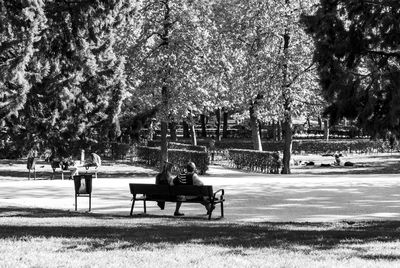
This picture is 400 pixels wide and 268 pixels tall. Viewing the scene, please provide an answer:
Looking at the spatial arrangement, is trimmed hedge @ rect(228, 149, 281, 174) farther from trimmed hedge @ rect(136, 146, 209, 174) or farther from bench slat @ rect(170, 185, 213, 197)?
bench slat @ rect(170, 185, 213, 197)

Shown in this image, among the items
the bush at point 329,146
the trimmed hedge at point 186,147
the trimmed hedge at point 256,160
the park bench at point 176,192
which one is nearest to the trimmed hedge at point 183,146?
the trimmed hedge at point 186,147

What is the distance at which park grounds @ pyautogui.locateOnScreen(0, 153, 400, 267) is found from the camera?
7.86m

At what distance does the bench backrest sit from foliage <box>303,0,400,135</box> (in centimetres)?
345

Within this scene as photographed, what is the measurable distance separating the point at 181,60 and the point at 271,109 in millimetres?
6548

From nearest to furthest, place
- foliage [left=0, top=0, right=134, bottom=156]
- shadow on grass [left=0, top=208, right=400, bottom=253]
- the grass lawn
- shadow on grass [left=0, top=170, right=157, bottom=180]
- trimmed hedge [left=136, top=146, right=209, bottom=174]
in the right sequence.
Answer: the grass lawn, shadow on grass [left=0, top=208, right=400, bottom=253], foliage [left=0, top=0, right=134, bottom=156], shadow on grass [left=0, top=170, right=157, bottom=180], trimmed hedge [left=136, top=146, right=209, bottom=174]

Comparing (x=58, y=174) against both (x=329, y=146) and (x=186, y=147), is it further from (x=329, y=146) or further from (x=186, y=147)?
(x=329, y=146)

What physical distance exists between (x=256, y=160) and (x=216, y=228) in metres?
21.9

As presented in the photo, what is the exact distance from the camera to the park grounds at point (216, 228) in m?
7.86

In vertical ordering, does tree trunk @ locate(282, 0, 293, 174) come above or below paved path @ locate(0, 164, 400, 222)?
Result: above

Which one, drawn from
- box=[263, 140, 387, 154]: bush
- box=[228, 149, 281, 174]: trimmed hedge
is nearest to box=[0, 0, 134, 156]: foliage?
box=[228, 149, 281, 174]: trimmed hedge

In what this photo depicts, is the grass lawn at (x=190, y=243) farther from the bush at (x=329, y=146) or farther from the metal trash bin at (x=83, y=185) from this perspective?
the bush at (x=329, y=146)

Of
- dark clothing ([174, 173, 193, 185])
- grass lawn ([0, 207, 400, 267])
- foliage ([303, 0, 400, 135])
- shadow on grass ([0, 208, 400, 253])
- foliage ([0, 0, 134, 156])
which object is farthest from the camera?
foliage ([0, 0, 134, 156])

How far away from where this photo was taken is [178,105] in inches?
1209

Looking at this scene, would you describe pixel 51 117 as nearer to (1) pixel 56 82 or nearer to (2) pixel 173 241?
(1) pixel 56 82
